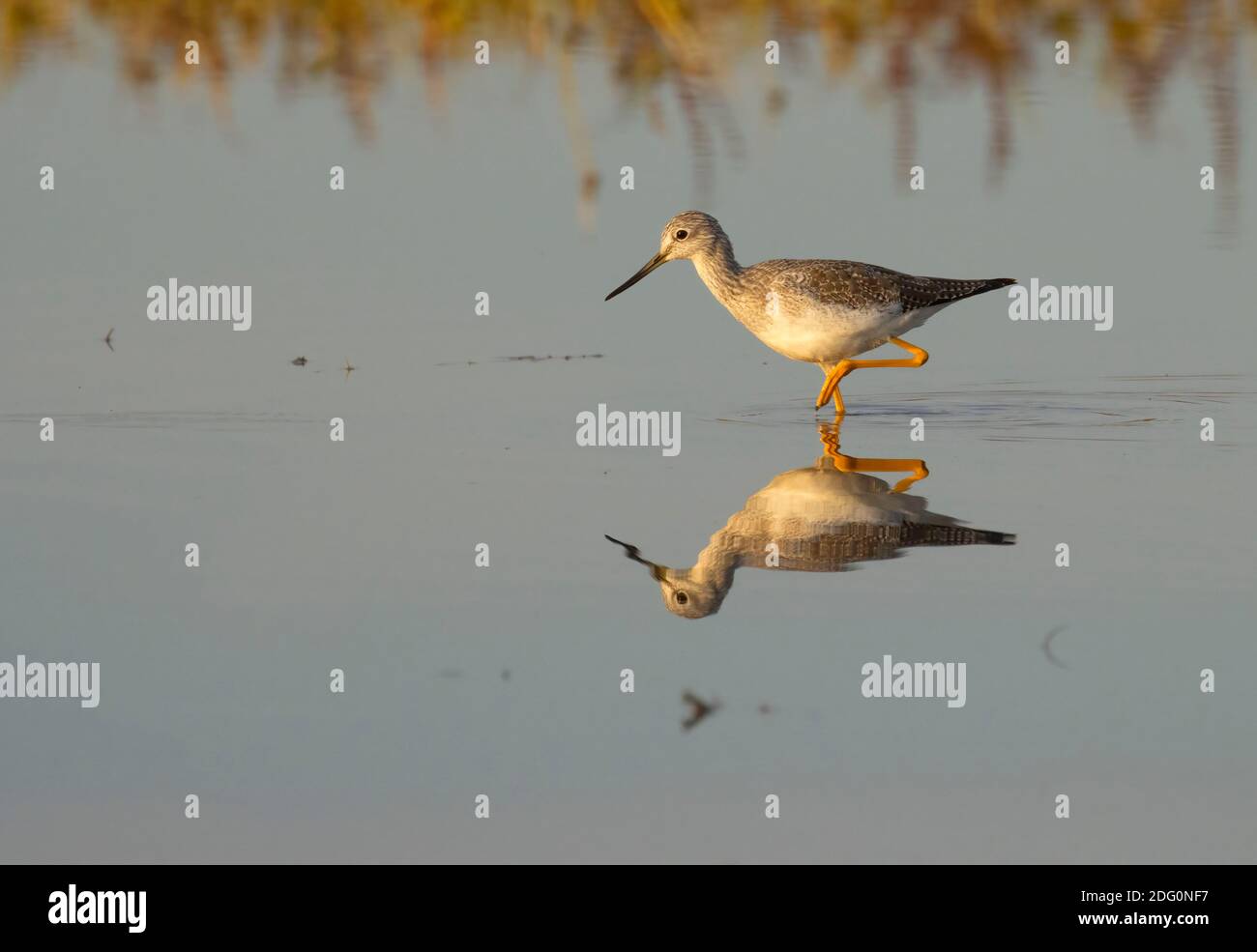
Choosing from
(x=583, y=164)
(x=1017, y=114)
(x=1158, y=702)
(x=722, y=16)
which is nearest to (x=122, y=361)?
(x=583, y=164)

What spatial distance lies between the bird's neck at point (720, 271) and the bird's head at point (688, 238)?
0.03 metres

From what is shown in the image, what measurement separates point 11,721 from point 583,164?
8.25 metres

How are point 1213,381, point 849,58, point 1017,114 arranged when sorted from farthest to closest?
point 849,58
point 1017,114
point 1213,381

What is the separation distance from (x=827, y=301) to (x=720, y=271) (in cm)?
94

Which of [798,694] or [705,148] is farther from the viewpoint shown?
[705,148]

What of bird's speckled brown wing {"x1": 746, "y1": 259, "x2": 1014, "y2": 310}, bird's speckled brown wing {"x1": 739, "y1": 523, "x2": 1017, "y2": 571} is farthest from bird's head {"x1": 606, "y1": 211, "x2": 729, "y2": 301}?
bird's speckled brown wing {"x1": 739, "y1": 523, "x2": 1017, "y2": 571}

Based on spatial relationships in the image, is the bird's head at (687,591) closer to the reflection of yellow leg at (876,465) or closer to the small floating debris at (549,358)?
the reflection of yellow leg at (876,465)

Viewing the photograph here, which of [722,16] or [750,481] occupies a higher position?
[722,16]

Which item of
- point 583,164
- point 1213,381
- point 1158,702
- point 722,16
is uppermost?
point 722,16

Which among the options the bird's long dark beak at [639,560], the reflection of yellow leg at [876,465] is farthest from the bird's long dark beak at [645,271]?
the bird's long dark beak at [639,560]

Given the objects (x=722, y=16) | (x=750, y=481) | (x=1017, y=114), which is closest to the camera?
(x=750, y=481)

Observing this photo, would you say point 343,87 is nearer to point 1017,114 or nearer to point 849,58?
point 849,58

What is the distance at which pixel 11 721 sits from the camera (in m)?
6.88

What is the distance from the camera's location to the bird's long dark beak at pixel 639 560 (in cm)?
817
